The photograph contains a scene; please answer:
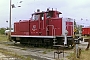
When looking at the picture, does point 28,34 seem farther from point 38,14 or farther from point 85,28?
point 85,28

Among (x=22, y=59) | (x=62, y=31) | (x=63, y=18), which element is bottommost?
(x=22, y=59)

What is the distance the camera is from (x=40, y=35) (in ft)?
58.6

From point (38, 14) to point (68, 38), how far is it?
135 inches

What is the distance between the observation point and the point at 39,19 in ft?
59.3

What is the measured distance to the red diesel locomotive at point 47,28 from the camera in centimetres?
1697

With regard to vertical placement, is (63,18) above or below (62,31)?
above

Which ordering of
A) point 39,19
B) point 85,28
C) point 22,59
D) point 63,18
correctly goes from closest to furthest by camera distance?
point 22,59 < point 63,18 < point 39,19 < point 85,28

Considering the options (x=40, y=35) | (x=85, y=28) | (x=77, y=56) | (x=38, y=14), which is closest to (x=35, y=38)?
(x=40, y=35)

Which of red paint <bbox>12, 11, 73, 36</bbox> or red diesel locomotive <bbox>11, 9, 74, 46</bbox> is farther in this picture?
red paint <bbox>12, 11, 73, 36</bbox>

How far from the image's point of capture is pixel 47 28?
17.6m

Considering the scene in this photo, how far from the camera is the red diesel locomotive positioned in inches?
668

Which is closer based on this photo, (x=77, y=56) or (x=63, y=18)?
(x=77, y=56)

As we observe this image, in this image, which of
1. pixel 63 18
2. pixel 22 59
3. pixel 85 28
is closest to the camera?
pixel 22 59

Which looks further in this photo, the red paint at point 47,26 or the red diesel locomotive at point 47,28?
the red paint at point 47,26
